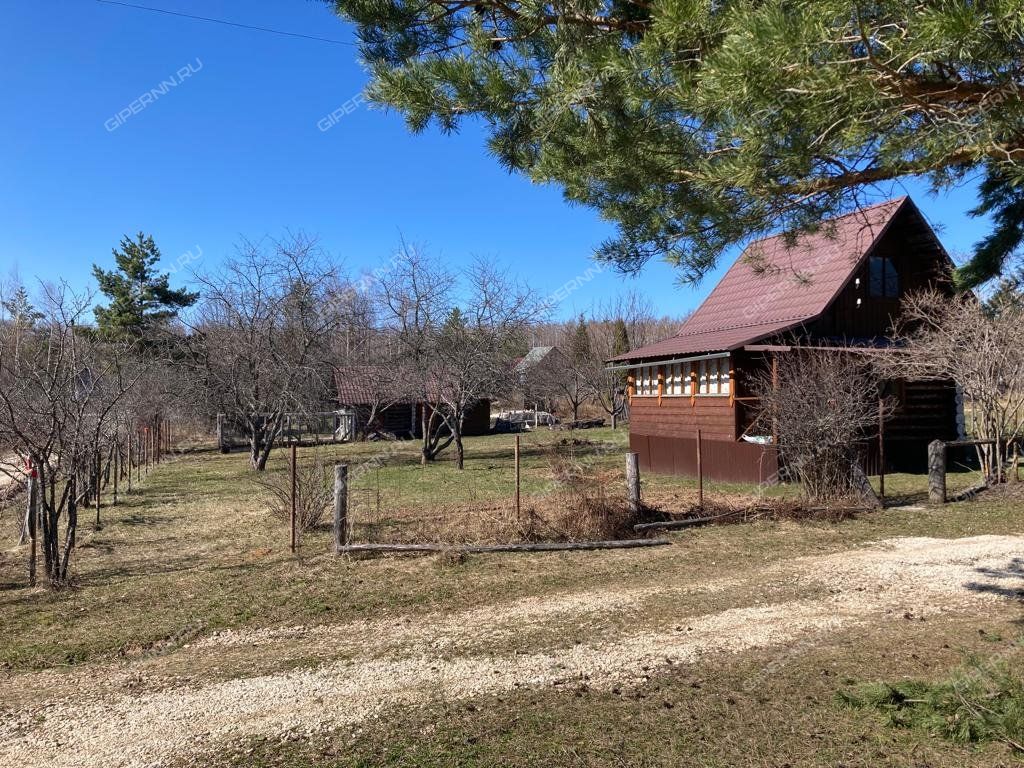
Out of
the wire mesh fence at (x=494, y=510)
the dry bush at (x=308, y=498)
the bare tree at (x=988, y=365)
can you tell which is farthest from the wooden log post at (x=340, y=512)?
the bare tree at (x=988, y=365)

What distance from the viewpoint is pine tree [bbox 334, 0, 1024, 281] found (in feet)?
10.0

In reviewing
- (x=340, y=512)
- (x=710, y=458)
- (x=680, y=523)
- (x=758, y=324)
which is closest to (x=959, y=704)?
(x=680, y=523)

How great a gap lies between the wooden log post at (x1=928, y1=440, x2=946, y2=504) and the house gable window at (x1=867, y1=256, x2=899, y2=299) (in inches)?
245

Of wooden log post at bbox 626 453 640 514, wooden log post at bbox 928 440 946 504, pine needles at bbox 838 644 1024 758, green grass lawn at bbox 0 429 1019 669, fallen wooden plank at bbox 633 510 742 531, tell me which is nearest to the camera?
pine needles at bbox 838 644 1024 758

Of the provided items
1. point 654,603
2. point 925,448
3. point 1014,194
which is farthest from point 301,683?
point 925,448

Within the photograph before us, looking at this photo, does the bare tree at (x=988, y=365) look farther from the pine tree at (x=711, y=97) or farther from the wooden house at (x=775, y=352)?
the pine tree at (x=711, y=97)

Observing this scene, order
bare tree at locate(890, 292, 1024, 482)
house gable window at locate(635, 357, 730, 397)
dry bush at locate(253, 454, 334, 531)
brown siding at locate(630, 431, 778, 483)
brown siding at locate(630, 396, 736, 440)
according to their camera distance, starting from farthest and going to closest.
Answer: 1. house gable window at locate(635, 357, 730, 397)
2. brown siding at locate(630, 396, 736, 440)
3. brown siding at locate(630, 431, 778, 483)
4. bare tree at locate(890, 292, 1024, 482)
5. dry bush at locate(253, 454, 334, 531)

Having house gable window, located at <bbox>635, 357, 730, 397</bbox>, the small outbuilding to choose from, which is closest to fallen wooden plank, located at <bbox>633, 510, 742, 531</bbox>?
house gable window, located at <bbox>635, 357, 730, 397</bbox>

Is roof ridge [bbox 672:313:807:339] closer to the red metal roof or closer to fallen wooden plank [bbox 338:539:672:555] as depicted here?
the red metal roof

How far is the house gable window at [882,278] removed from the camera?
54.4 feet

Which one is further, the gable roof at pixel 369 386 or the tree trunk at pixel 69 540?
the gable roof at pixel 369 386

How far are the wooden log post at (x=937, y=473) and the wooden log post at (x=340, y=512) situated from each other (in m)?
9.77

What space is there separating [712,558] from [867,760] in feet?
15.6

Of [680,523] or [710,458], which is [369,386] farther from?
[680,523]
